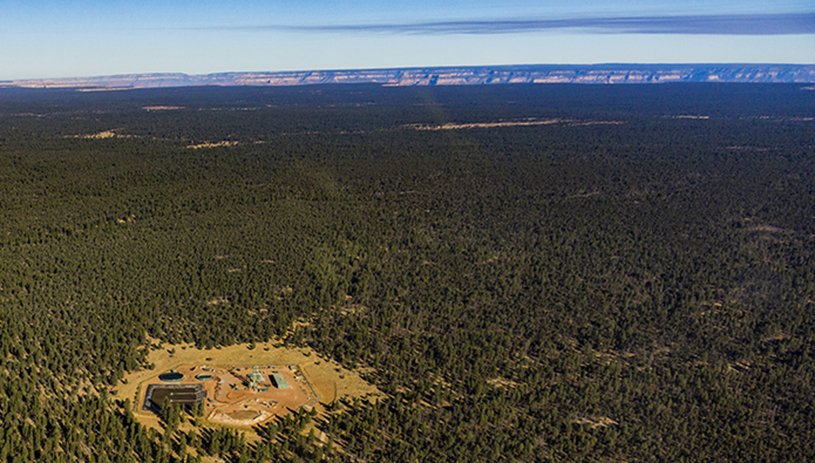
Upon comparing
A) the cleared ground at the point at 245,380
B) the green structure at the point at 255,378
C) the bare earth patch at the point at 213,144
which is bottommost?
the cleared ground at the point at 245,380

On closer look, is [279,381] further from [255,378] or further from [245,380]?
[245,380]

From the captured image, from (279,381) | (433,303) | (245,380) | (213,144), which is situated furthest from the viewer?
(213,144)

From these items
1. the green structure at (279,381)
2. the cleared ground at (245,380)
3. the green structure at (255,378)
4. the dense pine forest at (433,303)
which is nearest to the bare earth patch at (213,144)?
the dense pine forest at (433,303)

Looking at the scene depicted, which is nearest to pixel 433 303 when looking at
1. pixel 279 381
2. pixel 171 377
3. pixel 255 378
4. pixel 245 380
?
pixel 279 381

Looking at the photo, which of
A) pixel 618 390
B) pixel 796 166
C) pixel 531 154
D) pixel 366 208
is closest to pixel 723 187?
pixel 796 166

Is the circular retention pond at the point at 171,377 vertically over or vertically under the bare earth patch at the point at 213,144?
under

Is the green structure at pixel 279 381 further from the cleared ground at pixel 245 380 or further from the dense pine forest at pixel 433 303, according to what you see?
the dense pine forest at pixel 433 303
